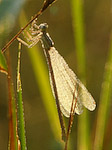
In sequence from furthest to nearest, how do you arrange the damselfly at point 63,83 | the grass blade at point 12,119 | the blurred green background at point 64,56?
1. the blurred green background at point 64,56
2. the damselfly at point 63,83
3. the grass blade at point 12,119

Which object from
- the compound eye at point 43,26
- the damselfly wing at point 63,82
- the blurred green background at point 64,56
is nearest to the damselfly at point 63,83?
the damselfly wing at point 63,82

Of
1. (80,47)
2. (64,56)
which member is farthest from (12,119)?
(64,56)

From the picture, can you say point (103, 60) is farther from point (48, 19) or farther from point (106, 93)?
point (106, 93)

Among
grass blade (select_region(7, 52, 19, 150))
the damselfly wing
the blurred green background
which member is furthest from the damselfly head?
the blurred green background

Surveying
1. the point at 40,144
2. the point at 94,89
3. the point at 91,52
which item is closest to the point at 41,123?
the point at 40,144

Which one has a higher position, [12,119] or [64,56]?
[64,56]

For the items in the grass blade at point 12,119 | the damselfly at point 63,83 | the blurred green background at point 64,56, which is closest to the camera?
the grass blade at point 12,119

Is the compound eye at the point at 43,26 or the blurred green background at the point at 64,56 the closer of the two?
the compound eye at the point at 43,26

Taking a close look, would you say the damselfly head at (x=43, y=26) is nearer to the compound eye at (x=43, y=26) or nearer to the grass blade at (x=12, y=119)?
the compound eye at (x=43, y=26)

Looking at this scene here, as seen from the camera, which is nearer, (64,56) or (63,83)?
(63,83)

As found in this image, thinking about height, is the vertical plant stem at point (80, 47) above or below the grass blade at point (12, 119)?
above

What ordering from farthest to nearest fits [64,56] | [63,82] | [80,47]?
[64,56], [63,82], [80,47]

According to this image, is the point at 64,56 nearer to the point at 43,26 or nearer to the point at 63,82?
the point at 63,82
